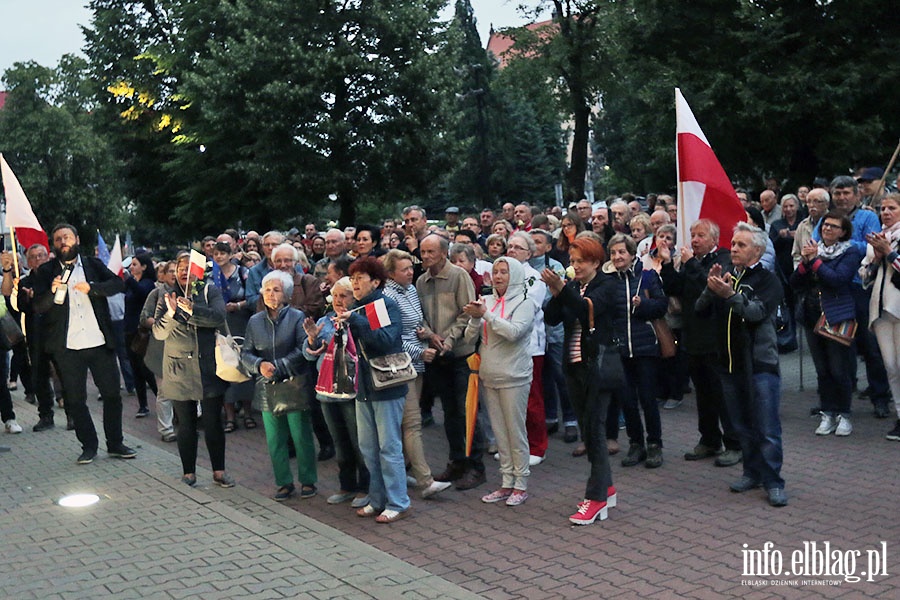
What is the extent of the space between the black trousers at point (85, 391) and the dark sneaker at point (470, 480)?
3.88 metres

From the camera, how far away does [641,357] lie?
8.89m

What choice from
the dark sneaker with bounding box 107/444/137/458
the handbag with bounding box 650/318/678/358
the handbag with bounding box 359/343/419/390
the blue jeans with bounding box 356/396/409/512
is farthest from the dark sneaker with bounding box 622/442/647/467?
the dark sneaker with bounding box 107/444/137/458

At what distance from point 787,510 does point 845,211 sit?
11.9 feet

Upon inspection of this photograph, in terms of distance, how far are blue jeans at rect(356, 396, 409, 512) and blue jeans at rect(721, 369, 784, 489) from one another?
2.47 m

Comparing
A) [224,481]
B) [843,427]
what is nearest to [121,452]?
[224,481]

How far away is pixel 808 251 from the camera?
29.6ft

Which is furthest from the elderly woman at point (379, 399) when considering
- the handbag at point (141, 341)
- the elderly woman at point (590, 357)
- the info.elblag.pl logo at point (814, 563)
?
the handbag at point (141, 341)

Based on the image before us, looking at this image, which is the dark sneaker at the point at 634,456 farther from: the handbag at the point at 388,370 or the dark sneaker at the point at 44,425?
the dark sneaker at the point at 44,425

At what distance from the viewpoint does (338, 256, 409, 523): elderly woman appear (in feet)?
24.5

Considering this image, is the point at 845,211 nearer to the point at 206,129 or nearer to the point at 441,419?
the point at 441,419

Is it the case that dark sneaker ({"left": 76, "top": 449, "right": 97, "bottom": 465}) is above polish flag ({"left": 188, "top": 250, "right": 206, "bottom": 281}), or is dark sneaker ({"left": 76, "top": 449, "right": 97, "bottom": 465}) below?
below

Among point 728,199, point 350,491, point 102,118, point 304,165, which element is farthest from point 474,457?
point 102,118

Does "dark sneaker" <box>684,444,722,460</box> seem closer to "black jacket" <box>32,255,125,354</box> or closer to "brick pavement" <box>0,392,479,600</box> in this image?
"brick pavement" <box>0,392,479,600</box>

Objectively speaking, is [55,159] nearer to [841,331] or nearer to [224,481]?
[224,481]
